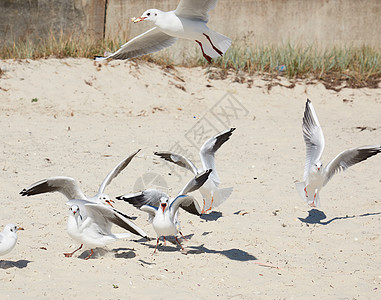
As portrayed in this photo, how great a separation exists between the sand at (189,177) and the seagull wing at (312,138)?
49cm

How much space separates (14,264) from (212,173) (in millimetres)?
2124

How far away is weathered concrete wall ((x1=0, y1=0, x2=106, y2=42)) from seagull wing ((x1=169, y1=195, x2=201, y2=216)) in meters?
6.88

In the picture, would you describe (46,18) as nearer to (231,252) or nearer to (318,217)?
(318,217)

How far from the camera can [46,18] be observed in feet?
35.0

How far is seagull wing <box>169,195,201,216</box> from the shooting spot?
4.24 meters

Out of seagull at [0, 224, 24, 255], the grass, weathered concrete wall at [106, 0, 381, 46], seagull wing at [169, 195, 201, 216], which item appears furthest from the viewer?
weathered concrete wall at [106, 0, 381, 46]

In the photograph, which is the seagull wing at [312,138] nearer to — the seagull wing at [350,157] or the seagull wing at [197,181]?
the seagull wing at [350,157]

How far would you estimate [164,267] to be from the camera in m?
3.97

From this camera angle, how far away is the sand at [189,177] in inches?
148

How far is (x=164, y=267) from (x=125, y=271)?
0.32 metres

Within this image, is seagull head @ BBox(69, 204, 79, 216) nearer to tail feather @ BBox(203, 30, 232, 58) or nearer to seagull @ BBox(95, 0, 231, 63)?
seagull @ BBox(95, 0, 231, 63)

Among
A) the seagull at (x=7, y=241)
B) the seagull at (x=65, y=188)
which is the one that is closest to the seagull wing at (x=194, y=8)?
the seagull at (x=65, y=188)

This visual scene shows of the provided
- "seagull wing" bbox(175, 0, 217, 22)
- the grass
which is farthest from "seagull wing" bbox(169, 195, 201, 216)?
the grass

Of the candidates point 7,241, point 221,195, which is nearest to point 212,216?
point 221,195
